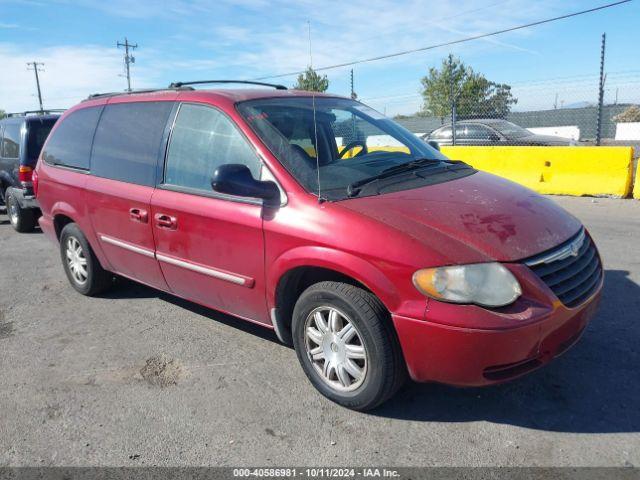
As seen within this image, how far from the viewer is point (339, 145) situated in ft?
12.7

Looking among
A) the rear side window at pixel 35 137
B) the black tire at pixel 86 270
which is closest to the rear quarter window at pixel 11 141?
the rear side window at pixel 35 137

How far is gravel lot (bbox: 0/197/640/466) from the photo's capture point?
2562 millimetres

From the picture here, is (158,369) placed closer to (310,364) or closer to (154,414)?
(154,414)

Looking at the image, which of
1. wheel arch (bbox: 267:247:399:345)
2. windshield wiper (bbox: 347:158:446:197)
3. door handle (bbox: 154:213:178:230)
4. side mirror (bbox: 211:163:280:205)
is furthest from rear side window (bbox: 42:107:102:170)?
windshield wiper (bbox: 347:158:446:197)

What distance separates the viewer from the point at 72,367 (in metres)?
3.56

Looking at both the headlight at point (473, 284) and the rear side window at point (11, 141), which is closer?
the headlight at point (473, 284)

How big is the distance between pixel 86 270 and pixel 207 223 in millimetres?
2118

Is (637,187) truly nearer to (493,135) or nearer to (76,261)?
(493,135)

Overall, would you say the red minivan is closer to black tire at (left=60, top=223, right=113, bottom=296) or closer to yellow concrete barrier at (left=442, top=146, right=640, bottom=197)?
black tire at (left=60, top=223, right=113, bottom=296)

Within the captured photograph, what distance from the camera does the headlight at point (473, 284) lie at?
245cm

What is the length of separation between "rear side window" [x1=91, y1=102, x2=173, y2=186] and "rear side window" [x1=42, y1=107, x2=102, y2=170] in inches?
6.0

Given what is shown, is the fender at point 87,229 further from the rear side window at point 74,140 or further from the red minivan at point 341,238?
the rear side window at point 74,140

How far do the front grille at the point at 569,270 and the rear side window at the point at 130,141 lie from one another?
2.65 metres

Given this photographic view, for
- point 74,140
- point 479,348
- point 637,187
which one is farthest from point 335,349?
point 637,187
